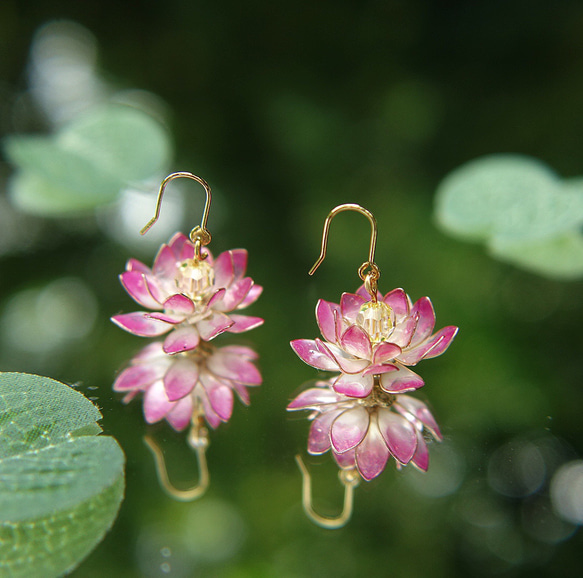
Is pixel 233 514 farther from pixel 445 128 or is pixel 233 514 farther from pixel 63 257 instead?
pixel 445 128

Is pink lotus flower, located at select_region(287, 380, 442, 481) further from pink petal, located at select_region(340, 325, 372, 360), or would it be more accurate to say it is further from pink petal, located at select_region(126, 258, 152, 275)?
pink petal, located at select_region(126, 258, 152, 275)

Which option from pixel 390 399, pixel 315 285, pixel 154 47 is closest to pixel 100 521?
pixel 390 399

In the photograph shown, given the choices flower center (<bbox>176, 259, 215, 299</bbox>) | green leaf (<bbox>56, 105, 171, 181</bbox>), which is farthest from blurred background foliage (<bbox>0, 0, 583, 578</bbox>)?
flower center (<bbox>176, 259, 215, 299</bbox>)

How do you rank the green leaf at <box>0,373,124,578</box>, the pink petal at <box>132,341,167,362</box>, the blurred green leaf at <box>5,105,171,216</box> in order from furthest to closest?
the blurred green leaf at <box>5,105,171,216</box>, the pink petal at <box>132,341,167,362</box>, the green leaf at <box>0,373,124,578</box>

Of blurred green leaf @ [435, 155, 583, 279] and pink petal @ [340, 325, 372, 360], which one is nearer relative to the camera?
pink petal @ [340, 325, 372, 360]

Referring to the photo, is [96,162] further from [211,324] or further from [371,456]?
[371,456]

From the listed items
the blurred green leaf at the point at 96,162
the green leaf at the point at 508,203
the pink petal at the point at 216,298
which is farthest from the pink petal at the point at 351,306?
the blurred green leaf at the point at 96,162

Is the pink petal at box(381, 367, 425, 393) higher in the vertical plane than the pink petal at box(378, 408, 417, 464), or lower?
higher
